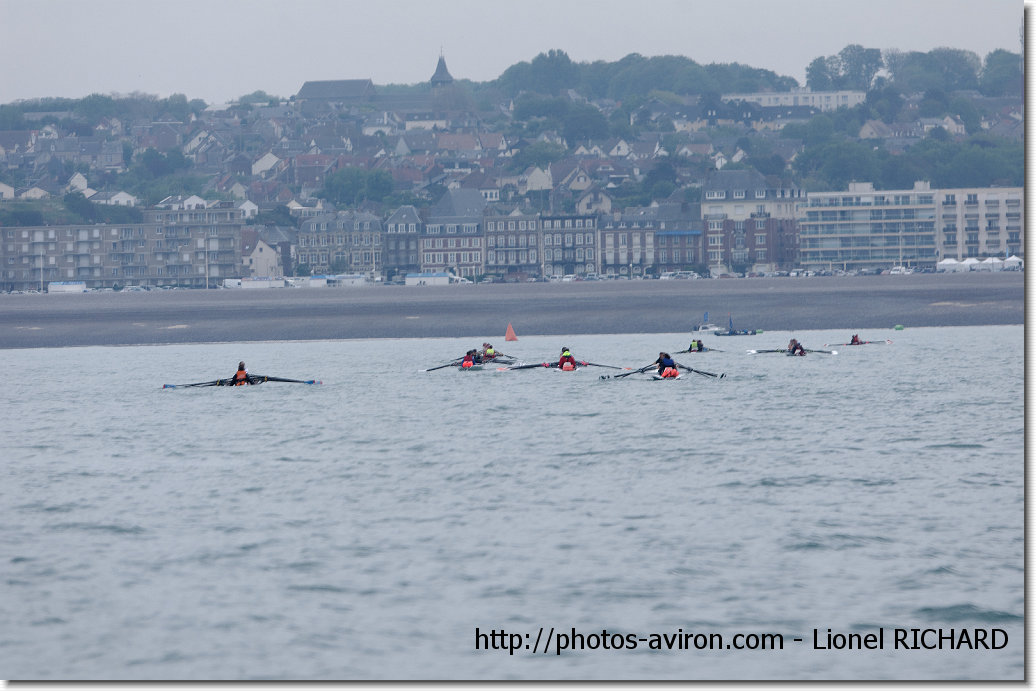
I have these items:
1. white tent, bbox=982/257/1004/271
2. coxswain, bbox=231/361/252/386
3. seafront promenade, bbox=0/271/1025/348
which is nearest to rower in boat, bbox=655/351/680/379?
coxswain, bbox=231/361/252/386

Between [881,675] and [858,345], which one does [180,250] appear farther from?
[881,675]

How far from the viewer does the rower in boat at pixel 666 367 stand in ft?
136

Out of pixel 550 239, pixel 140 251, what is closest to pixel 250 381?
pixel 550 239

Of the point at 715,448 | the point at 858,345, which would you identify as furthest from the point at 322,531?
the point at 858,345

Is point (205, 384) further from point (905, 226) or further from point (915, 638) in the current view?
point (905, 226)

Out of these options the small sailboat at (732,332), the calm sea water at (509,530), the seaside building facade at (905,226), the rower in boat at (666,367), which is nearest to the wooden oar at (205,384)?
the calm sea water at (509,530)

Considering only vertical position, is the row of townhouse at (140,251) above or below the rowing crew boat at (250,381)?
above

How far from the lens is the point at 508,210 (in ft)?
573

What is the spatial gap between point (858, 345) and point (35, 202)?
146 metres

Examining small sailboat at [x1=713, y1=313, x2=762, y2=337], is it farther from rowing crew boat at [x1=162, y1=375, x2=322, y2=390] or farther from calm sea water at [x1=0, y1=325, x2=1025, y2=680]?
rowing crew boat at [x1=162, y1=375, x2=322, y2=390]

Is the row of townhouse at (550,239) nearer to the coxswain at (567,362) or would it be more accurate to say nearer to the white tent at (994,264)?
the white tent at (994,264)

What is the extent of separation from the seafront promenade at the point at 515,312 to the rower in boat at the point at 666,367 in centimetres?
1738

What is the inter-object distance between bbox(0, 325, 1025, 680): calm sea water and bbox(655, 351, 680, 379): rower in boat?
1938 mm

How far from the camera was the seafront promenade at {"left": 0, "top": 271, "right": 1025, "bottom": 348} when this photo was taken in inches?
2709
